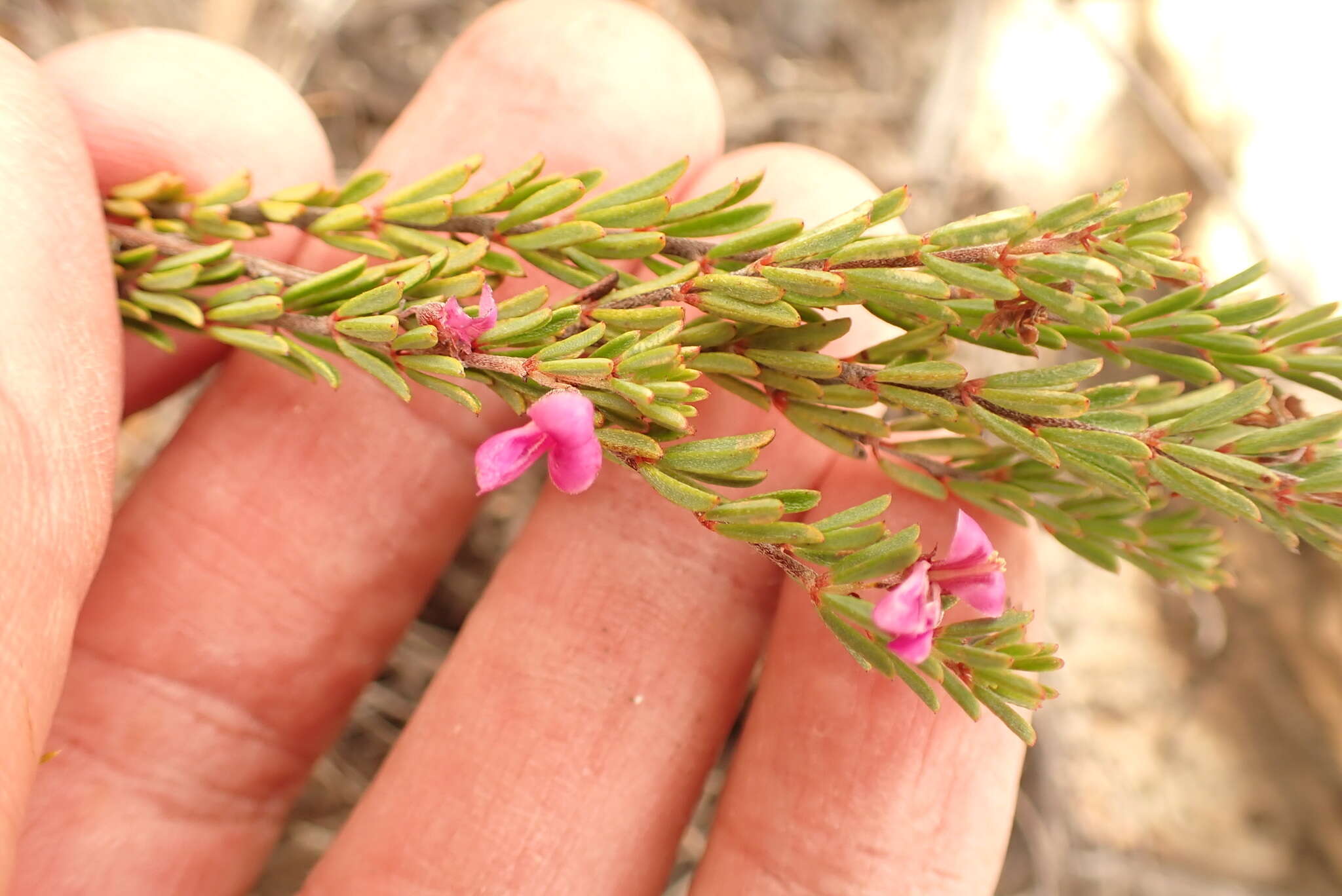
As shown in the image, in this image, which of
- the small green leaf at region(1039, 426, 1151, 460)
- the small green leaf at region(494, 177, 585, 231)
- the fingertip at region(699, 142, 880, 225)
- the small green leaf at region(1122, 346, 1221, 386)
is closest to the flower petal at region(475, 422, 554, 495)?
the small green leaf at region(494, 177, 585, 231)

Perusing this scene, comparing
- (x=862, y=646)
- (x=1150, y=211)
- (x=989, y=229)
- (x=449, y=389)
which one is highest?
(x=1150, y=211)

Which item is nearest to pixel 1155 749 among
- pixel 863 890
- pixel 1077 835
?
pixel 1077 835

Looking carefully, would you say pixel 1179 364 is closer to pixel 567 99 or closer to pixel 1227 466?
pixel 1227 466

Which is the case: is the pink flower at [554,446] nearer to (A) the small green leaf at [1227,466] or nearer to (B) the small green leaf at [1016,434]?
(B) the small green leaf at [1016,434]

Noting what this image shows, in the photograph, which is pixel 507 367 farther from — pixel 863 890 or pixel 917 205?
pixel 917 205

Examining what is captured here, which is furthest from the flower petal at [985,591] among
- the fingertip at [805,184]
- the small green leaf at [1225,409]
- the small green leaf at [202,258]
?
the small green leaf at [202,258]

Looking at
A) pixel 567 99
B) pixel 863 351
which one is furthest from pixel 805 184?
pixel 863 351

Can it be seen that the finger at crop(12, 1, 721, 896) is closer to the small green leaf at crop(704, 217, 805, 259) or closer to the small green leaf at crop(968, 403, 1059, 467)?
the small green leaf at crop(704, 217, 805, 259)
